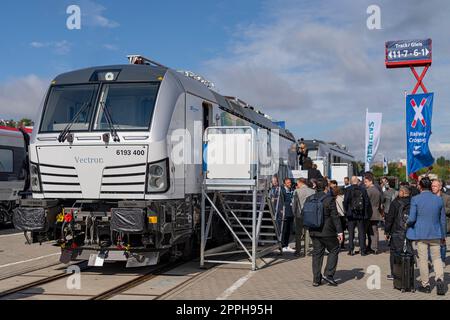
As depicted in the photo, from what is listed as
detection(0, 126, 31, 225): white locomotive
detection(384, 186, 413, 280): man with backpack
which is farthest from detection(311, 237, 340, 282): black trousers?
detection(0, 126, 31, 225): white locomotive

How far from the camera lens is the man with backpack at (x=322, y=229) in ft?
29.5

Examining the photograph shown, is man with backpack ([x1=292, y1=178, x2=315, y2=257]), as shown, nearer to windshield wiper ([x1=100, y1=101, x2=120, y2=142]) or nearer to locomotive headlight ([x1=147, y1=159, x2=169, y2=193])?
locomotive headlight ([x1=147, y1=159, x2=169, y2=193])

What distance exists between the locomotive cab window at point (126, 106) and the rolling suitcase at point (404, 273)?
477cm

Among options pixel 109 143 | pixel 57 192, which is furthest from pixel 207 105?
pixel 57 192

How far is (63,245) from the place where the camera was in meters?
9.77

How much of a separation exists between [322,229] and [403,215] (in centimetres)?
157

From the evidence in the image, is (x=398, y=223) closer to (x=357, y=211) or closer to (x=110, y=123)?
(x=357, y=211)

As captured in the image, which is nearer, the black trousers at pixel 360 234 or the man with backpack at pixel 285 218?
the black trousers at pixel 360 234

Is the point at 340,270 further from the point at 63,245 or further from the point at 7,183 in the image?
the point at 7,183

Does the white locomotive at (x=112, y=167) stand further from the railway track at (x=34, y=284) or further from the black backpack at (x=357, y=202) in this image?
the black backpack at (x=357, y=202)

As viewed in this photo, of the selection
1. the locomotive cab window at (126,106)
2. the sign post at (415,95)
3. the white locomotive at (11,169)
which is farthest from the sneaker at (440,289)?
the white locomotive at (11,169)

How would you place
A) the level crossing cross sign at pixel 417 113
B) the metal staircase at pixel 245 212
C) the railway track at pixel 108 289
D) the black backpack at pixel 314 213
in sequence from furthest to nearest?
the level crossing cross sign at pixel 417 113 → the metal staircase at pixel 245 212 → the black backpack at pixel 314 213 → the railway track at pixel 108 289

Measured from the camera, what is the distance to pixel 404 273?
28.4 feet

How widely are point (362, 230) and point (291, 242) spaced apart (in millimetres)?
3024
